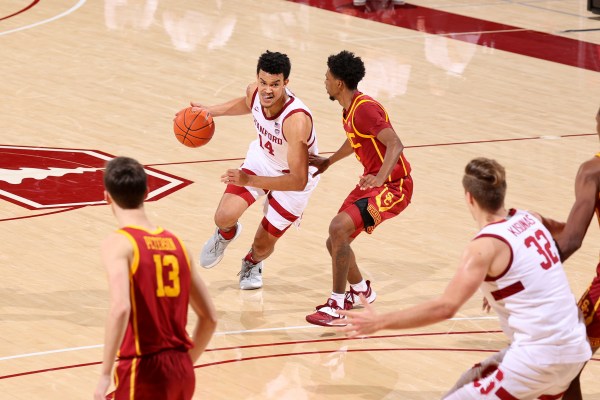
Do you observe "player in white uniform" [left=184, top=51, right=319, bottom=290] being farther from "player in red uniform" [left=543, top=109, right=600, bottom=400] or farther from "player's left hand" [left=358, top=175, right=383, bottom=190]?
"player in red uniform" [left=543, top=109, right=600, bottom=400]

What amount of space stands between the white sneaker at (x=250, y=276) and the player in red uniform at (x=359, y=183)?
713 mm

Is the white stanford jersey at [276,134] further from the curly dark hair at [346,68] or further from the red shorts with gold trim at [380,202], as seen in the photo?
the red shorts with gold trim at [380,202]

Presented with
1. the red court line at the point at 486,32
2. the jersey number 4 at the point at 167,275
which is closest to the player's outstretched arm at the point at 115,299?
the jersey number 4 at the point at 167,275

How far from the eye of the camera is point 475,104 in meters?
14.7

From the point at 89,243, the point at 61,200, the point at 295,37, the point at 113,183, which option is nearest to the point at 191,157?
the point at 61,200

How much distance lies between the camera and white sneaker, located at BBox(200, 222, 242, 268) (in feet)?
30.0

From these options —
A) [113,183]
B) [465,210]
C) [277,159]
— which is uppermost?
[113,183]

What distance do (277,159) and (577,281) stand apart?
2389 millimetres

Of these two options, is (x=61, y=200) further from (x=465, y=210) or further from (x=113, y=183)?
(x=113, y=183)

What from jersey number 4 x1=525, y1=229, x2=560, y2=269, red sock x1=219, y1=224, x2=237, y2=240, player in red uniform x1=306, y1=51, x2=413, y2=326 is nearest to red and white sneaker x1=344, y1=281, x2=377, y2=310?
player in red uniform x1=306, y1=51, x2=413, y2=326

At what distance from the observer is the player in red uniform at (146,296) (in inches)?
199

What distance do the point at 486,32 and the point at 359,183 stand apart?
10946mm

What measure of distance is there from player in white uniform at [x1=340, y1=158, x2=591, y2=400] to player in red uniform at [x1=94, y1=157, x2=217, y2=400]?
75 cm

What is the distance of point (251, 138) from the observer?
1284cm
